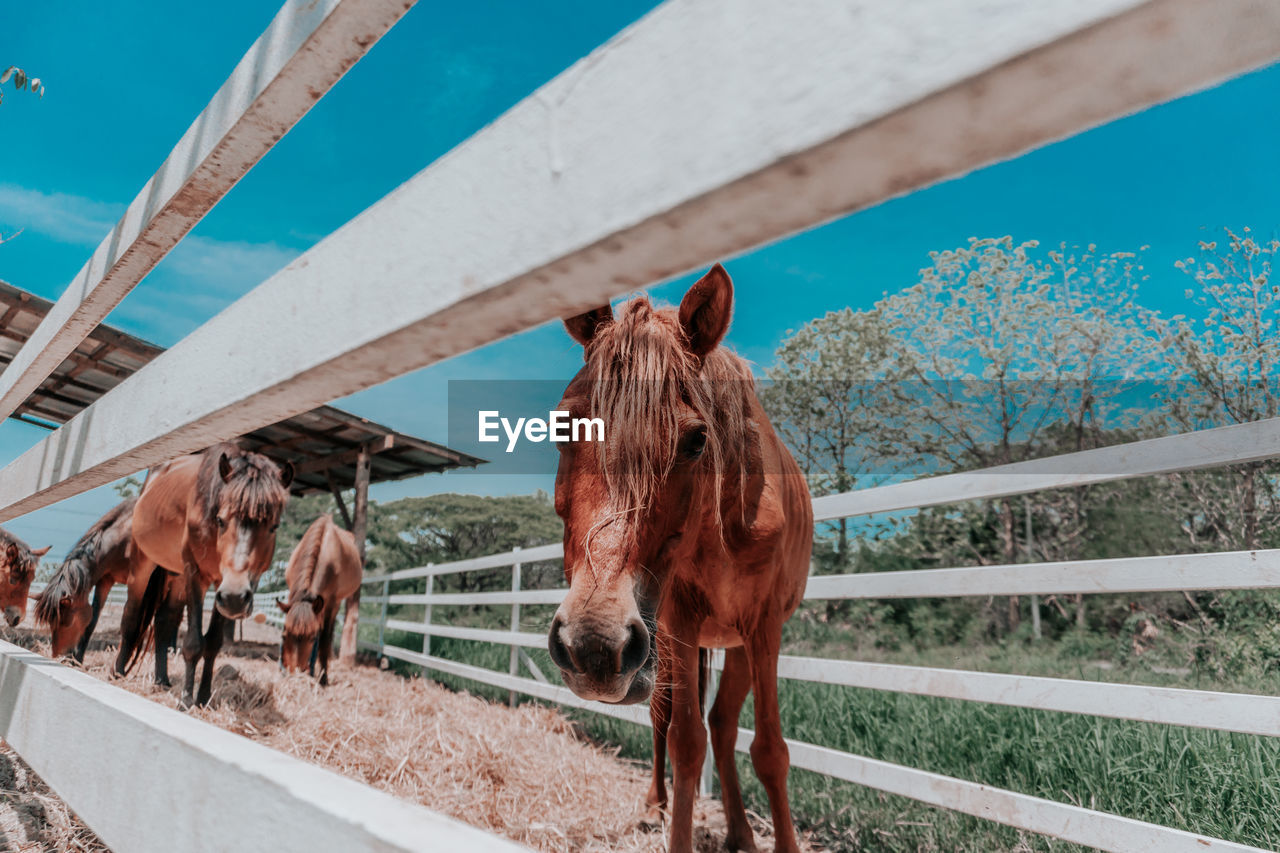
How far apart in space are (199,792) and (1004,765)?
3.25 metres

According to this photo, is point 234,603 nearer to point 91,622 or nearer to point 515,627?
point 515,627

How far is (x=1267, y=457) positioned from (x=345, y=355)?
7.49 ft

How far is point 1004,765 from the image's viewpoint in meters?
2.92

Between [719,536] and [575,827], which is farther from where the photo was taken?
[575,827]

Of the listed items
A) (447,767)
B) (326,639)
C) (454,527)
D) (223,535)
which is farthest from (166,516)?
(454,527)

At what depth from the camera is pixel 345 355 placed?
0.51 metres

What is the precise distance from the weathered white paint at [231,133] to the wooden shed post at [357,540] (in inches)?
324

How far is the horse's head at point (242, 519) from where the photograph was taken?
140 inches

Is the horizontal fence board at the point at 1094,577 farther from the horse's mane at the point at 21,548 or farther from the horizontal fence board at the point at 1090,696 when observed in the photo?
the horse's mane at the point at 21,548

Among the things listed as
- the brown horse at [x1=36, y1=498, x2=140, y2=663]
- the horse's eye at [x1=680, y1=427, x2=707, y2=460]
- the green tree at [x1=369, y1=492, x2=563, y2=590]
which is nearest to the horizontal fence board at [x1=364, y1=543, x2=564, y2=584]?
the horse's eye at [x1=680, y1=427, x2=707, y2=460]

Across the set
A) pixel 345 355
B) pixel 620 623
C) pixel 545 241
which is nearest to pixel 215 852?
pixel 345 355

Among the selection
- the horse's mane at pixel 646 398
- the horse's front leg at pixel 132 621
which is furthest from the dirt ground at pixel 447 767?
the horse's mane at pixel 646 398

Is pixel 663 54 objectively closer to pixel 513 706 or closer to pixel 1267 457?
pixel 1267 457

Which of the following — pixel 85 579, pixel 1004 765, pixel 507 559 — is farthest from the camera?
pixel 507 559
